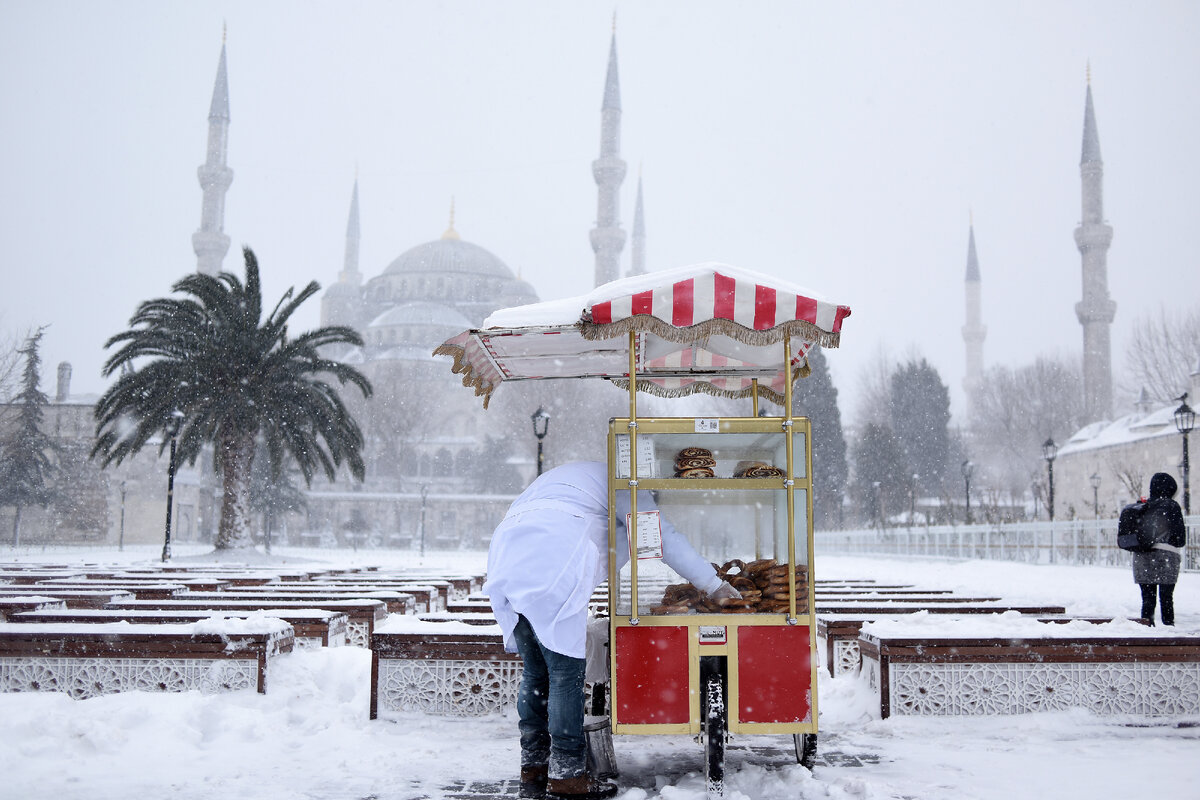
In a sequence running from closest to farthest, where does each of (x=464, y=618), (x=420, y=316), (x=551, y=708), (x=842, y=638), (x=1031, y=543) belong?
1. (x=551, y=708)
2. (x=464, y=618)
3. (x=842, y=638)
4. (x=1031, y=543)
5. (x=420, y=316)

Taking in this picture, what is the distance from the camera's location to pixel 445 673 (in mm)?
5574

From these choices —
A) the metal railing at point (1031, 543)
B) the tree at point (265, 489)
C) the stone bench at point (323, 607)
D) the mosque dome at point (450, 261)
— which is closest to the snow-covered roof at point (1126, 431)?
the metal railing at point (1031, 543)

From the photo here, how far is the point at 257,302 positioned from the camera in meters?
22.8

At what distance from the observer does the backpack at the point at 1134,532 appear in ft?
26.7

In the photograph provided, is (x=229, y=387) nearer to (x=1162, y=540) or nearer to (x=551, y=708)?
(x=1162, y=540)

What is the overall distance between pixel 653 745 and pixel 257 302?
19567 mm

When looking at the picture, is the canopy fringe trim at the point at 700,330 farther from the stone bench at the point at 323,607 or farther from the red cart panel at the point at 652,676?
the stone bench at the point at 323,607

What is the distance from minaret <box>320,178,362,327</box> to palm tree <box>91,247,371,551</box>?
2811 inches

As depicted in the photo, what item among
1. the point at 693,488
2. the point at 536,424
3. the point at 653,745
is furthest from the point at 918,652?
the point at 536,424

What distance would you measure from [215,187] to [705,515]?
217ft

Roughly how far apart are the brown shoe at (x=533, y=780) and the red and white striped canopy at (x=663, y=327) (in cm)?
183

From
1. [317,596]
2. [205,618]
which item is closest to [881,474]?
[317,596]

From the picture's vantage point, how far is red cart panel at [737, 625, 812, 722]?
4.34 m

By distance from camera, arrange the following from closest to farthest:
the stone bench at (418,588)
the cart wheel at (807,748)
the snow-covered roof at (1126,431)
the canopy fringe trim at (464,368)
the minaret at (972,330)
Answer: the cart wheel at (807,748), the canopy fringe trim at (464,368), the stone bench at (418,588), the snow-covered roof at (1126,431), the minaret at (972,330)
